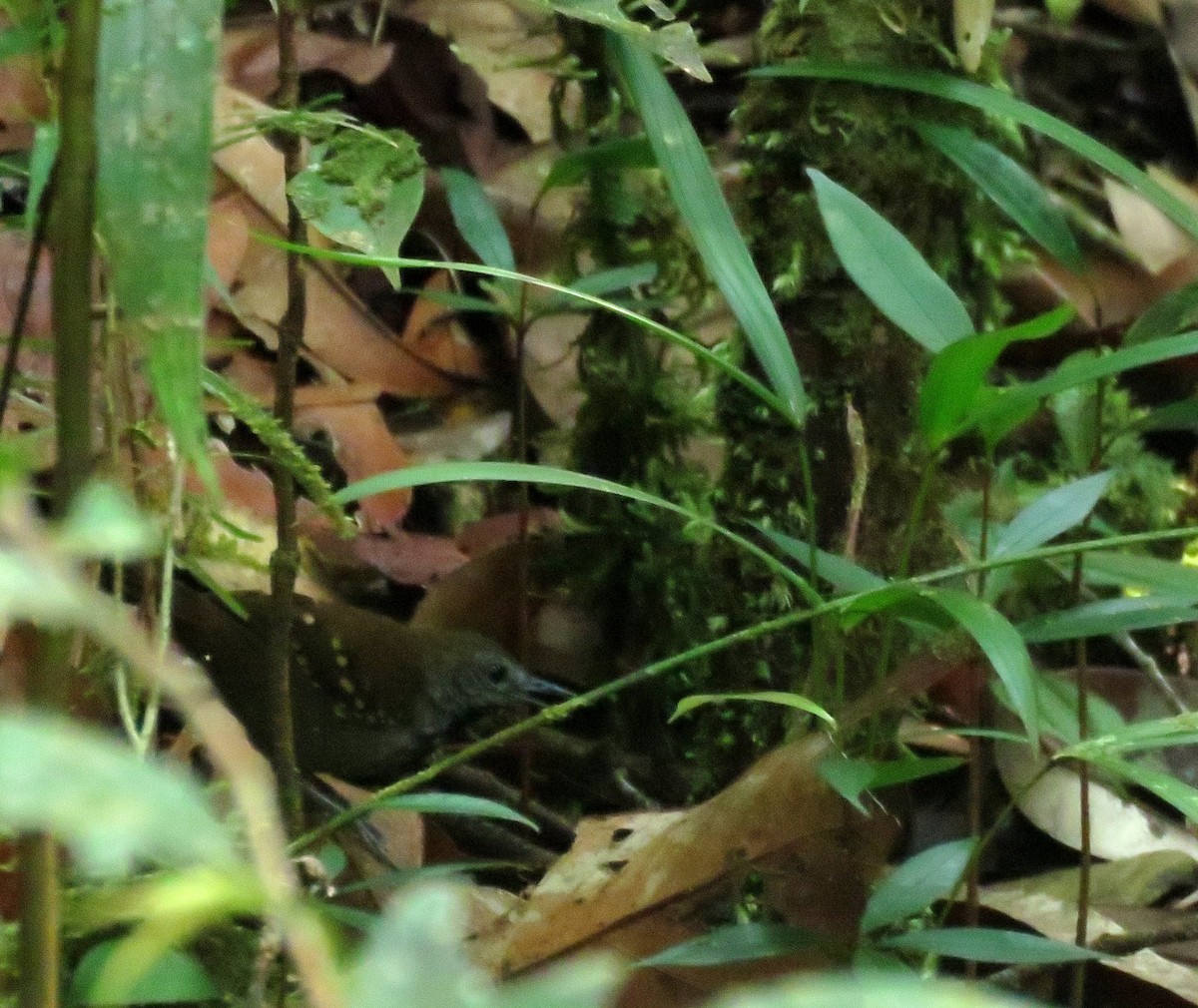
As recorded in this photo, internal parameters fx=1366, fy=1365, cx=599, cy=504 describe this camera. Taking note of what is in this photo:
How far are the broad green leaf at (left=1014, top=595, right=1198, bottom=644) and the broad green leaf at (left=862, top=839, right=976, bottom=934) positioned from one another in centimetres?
23

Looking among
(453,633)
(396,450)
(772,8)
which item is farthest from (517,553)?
(772,8)

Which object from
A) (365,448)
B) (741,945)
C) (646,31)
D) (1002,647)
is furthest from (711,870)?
(365,448)

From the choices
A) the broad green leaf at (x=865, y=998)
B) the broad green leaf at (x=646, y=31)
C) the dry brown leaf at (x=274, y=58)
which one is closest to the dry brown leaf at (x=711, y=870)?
the broad green leaf at (x=646, y=31)

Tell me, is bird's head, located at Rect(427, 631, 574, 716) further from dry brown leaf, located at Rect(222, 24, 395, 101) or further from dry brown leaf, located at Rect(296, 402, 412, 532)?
dry brown leaf, located at Rect(222, 24, 395, 101)

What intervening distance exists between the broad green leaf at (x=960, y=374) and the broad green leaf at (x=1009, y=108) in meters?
0.35

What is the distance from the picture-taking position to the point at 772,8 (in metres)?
1.91

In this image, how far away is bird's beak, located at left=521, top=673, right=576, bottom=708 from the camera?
88.2 inches

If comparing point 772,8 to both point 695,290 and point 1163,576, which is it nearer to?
point 695,290

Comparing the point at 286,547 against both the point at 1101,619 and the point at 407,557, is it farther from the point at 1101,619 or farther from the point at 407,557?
the point at 407,557

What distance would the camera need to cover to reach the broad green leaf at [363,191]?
1196 mm

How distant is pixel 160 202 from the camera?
74cm

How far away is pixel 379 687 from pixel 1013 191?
4.08 feet

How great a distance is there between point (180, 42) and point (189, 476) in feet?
4.44

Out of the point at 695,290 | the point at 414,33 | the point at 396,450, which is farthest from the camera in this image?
the point at 414,33
